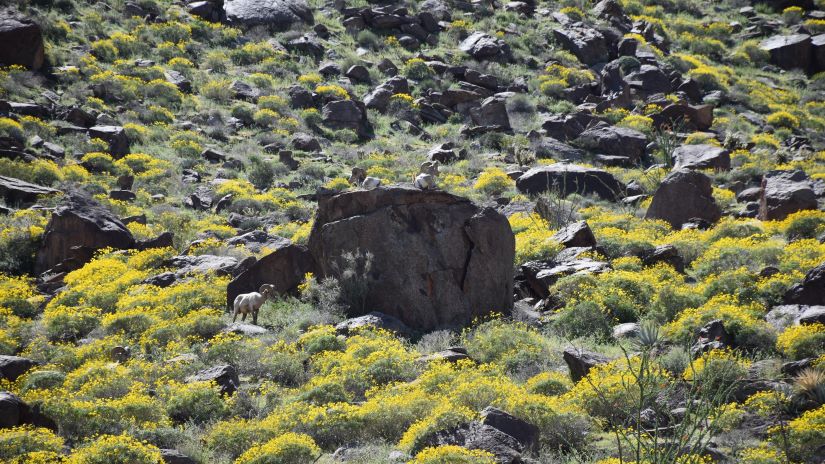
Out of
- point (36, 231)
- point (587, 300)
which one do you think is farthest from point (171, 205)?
point (587, 300)

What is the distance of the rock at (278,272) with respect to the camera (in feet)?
49.9

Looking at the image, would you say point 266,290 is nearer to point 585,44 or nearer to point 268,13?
point 268,13

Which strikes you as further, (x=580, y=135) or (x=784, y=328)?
(x=580, y=135)

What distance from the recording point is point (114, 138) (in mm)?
24578

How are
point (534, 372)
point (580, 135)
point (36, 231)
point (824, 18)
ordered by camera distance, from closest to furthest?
1. point (534, 372)
2. point (36, 231)
3. point (580, 135)
4. point (824, 18)

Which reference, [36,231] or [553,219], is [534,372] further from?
[36,231]

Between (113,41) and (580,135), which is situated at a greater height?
(113,41)

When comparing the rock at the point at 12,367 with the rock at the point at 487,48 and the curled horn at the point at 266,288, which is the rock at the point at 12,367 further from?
the rock at the point at 487,48

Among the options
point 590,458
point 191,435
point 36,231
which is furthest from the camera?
point 36,231

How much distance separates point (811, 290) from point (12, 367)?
11.8 metres

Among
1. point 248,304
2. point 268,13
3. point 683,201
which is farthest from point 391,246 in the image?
point 268,13

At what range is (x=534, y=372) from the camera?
1201cm

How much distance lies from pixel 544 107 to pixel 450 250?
63.6 feet

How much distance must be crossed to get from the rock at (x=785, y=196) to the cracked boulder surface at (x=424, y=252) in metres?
7.65
